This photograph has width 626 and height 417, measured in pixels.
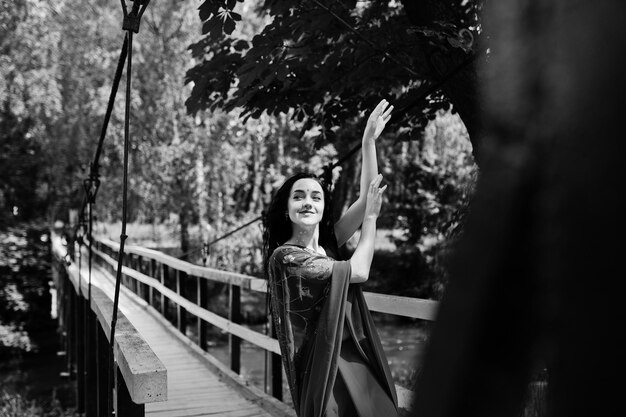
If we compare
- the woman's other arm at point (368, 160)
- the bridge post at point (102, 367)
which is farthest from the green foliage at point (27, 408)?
the woman's other arm at point (368, 160)

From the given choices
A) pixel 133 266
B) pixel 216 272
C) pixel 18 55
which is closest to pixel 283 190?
pixel 216 272

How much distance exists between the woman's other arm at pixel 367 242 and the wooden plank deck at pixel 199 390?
152cm

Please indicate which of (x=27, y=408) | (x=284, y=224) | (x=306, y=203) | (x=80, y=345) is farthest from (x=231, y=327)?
(x=27, y=408)

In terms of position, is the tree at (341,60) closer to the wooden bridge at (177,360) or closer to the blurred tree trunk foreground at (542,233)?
the wooden bridge at (177,360)

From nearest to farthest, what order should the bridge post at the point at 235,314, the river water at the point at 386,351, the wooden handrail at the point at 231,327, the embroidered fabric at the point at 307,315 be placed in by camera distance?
the embroidered fabric at the point at 307,315, the wooden handrail at the point at 231,327, the bridge post at the point at 235,314, the river water at the point at 386,351

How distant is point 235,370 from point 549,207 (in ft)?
16.8

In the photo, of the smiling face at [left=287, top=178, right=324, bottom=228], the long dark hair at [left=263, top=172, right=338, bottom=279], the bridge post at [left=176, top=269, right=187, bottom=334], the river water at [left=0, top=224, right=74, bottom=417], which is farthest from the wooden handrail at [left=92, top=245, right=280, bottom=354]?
the river water at [left=0, top=224, right=74, bottom=417]

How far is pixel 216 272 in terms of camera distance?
17.2 ft

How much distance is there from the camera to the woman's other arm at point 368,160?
232 centimetres

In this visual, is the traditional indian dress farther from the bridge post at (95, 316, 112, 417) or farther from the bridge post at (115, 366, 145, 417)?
the bridge post at (95, 316, 112, 417)

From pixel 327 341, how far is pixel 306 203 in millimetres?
540

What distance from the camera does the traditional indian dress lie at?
2.09 metres

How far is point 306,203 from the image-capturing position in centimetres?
244

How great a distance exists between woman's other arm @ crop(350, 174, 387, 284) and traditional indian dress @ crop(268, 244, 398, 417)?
0.10ft
